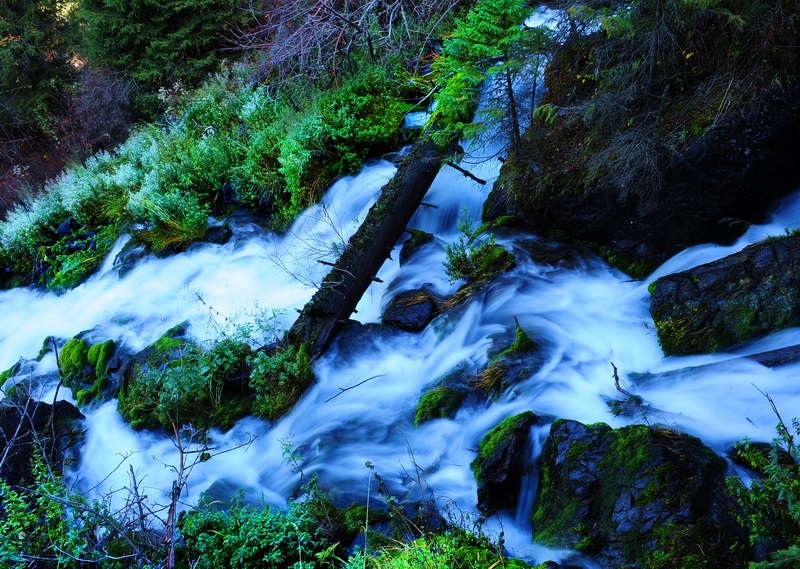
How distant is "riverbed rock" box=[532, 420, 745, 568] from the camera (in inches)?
142

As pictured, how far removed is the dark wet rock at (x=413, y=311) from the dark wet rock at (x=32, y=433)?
359 centimetres

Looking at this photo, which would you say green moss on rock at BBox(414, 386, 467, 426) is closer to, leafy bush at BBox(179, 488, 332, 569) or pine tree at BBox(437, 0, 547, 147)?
leafy bush at BBox(179, 488, 332, 569)

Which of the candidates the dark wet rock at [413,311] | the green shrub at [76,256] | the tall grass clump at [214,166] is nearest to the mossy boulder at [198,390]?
the dark wet rock at [413,311]

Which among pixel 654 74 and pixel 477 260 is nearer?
pixel 654 74

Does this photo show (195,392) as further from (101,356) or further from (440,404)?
(440,404)

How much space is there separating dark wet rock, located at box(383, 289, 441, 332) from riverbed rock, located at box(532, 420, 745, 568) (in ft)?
7.90

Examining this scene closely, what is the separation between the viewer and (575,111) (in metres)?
6.36

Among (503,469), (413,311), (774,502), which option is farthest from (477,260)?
(774,502)

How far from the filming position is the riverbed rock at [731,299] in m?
4.96

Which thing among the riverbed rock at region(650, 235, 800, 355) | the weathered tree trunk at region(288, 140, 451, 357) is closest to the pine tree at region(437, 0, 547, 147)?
the weathered tree trunk at region(288, 140, 451, 357)

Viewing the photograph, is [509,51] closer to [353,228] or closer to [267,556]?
[353,228]

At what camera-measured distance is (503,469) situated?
15.2ft

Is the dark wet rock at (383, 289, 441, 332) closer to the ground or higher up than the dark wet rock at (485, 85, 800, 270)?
closer to the ground

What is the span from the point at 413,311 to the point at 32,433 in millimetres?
4121
